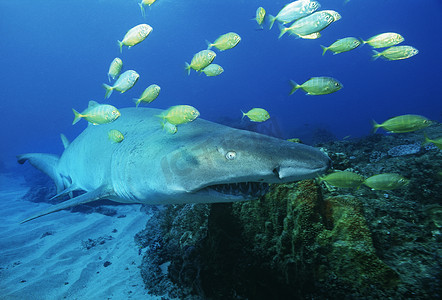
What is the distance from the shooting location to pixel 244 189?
1.99 m

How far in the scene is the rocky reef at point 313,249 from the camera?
1661mm

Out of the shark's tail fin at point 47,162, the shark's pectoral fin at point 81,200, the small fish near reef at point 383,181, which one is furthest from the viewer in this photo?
the shark's tail fin at point 47,162

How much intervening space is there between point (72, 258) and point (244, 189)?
4430 millimetres

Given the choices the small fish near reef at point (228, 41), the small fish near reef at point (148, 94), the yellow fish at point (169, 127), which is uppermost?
the small fish near reef at point (228, 41)

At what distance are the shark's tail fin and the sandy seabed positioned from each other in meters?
1.37

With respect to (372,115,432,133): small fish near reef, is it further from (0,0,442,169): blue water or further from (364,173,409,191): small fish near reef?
(0,0,442,169): blue water

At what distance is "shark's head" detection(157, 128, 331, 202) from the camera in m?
1.64

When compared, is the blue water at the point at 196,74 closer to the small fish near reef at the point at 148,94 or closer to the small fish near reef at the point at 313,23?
the small fish near reef at the point at 313,23

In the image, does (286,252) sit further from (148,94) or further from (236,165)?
(148,94)

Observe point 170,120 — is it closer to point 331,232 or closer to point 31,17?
point 331,232

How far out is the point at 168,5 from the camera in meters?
53.1

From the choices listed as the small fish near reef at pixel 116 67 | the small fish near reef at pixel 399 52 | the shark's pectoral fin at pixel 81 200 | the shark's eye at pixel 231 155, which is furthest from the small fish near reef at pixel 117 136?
the small fish near reef at pixel 399 52

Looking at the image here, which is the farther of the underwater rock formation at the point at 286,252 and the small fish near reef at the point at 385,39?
the small fish near reef at the point at 385,39

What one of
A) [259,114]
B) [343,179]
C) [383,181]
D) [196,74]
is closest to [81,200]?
[343,179]
